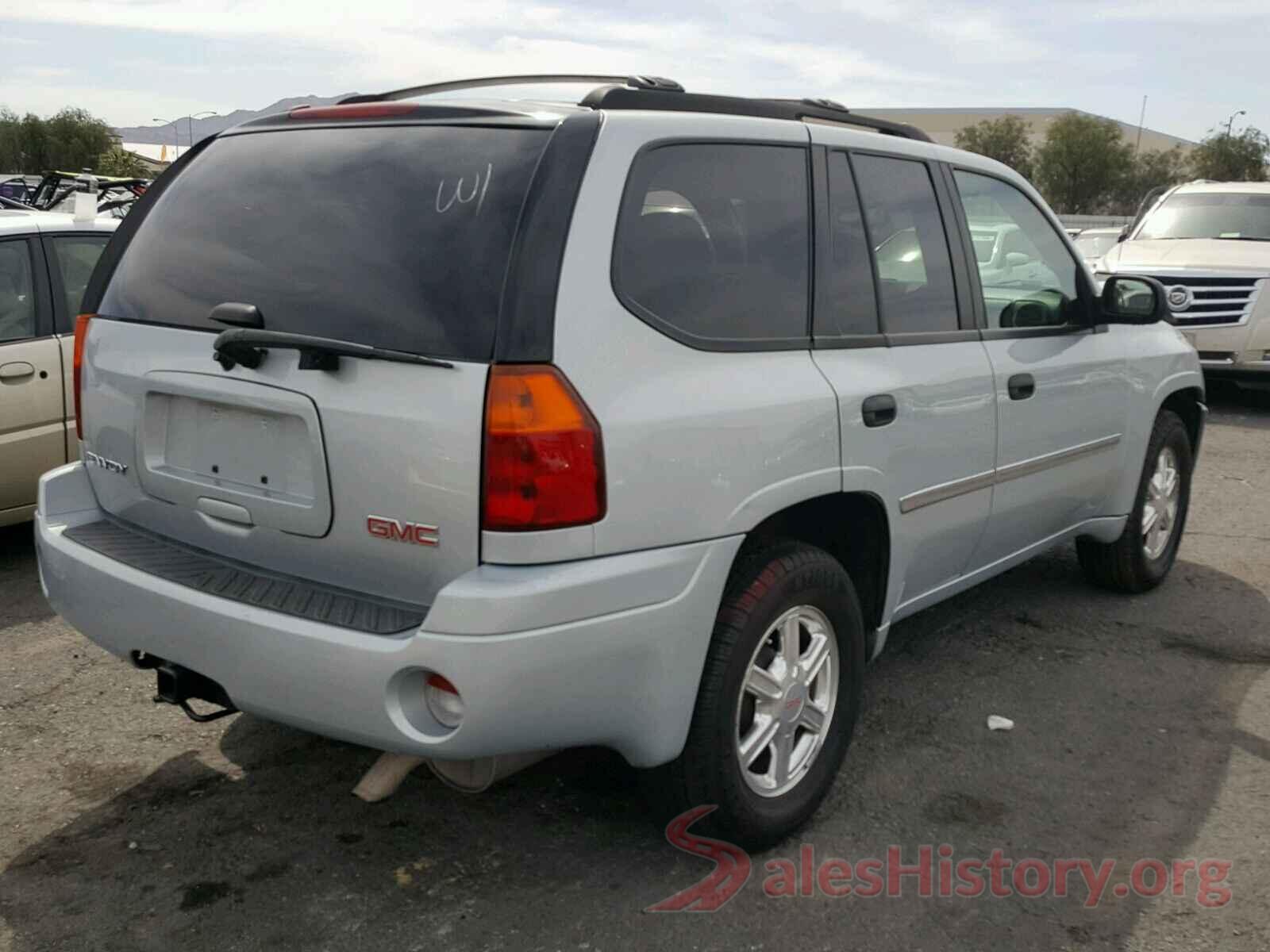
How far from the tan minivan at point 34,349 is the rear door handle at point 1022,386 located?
3982mm

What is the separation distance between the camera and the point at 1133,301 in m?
4.75

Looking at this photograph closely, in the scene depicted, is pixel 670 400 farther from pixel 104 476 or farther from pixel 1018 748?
pixel 1018 748

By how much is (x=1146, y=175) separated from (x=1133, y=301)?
200ft

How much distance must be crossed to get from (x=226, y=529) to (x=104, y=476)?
0.55m

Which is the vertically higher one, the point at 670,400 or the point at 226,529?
the point at 670,400

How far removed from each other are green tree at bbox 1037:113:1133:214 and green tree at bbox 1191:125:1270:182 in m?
3.97

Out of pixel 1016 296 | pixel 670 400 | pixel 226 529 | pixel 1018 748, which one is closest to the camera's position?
pixel 670 400

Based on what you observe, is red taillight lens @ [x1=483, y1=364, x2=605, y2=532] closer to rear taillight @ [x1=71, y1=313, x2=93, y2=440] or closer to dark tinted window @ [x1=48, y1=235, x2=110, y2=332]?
rear taillight @ [x1=71, y1=313, x2=93, y2=440]

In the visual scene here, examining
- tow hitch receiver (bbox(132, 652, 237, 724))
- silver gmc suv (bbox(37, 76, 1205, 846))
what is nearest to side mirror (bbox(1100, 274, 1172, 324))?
silver gmc suv (bbox(37, 76, 1205, 846))

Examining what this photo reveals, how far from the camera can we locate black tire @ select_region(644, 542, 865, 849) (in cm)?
294

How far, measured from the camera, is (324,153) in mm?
3014

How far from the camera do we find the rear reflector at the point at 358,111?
9.82ft

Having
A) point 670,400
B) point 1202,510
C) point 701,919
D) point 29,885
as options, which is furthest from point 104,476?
point 1202,510

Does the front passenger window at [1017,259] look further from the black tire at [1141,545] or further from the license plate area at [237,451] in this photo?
the license plate area at [237,451]
